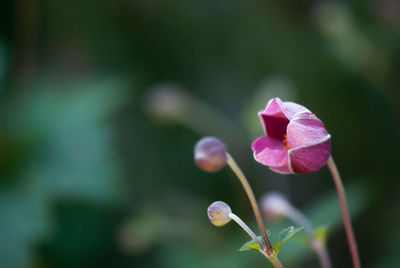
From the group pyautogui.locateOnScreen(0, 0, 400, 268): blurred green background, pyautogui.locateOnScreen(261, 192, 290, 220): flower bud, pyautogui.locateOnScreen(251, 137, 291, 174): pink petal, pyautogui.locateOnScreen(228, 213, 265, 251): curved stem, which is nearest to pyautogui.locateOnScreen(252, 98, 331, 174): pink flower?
pyautogui.locateOnScreen(251, 137, 291, 174): pink petal

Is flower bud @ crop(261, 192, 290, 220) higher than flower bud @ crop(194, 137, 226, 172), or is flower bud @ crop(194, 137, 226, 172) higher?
flower bud @ crop(194, 137, 226, 172)

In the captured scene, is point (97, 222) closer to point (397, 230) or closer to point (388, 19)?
point (397, 230)

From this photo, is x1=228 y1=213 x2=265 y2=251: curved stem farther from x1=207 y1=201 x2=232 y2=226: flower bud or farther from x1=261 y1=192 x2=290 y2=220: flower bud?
x1=261 y1=192 x2=290 y2=220: flower bud

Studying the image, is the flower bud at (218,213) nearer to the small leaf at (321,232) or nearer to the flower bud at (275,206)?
the small leaf at (321,232)

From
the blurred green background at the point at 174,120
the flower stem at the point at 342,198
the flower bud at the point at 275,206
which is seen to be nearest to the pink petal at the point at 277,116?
the flower stem at the point at 342,198

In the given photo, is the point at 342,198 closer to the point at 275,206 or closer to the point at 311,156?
the point at 311,156

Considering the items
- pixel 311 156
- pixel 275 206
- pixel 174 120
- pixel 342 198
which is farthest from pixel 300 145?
pixel 174 120
